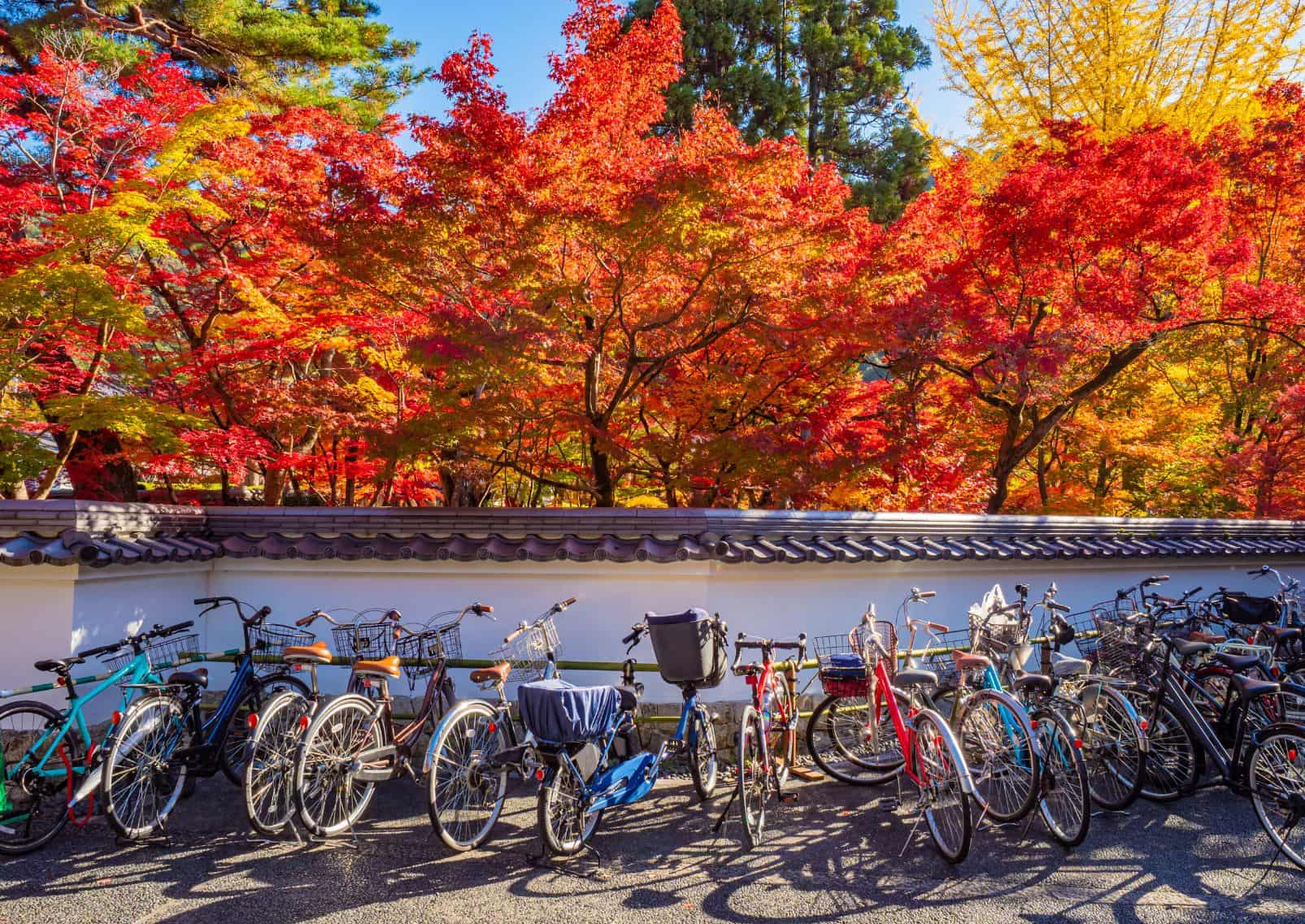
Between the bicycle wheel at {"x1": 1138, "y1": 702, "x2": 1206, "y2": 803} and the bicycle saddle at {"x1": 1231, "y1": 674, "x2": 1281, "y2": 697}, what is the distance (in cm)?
55

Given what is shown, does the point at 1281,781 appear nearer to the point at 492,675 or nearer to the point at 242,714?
the point at 492,675

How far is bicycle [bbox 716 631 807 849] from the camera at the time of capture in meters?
5.55

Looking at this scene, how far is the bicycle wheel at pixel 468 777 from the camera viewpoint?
5.31 meters

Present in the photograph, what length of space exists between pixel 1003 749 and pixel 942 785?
546 mm

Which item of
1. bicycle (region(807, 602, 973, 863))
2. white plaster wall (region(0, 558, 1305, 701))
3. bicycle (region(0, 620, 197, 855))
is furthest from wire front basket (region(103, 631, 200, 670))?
bicycle (region(807, 602, 973, 863))

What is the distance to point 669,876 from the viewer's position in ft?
16.7

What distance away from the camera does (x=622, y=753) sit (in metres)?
6.15

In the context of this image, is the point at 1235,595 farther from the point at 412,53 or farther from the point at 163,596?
the point at 412,53

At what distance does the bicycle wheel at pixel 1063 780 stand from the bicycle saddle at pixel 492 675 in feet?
11.8

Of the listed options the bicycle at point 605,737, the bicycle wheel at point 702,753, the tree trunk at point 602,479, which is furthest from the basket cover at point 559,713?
the tree trunk at point 602,479

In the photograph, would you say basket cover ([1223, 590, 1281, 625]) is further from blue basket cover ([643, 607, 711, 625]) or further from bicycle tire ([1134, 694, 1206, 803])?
blue basket cover ([643, 607, 711, 625])

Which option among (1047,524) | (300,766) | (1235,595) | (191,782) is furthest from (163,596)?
(1235,595)

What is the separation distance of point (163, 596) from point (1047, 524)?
375 inches

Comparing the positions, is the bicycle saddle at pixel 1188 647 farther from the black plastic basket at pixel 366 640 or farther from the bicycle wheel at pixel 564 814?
the black plastic basket at pixel 366 640
